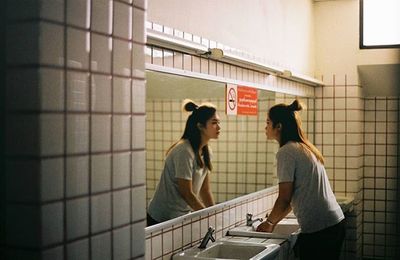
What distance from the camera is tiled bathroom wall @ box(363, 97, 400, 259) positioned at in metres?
6.28

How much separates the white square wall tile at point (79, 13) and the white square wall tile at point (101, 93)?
162 millimetres

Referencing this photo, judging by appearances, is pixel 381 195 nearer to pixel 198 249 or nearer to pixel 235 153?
pixel 235 153

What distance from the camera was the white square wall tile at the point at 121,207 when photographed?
1747mm

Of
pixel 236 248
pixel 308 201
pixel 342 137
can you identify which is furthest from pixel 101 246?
pixel 342 137

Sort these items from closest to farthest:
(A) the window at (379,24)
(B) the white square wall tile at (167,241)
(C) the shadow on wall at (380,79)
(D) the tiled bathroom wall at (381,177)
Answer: (B) the white square wall tile at (167,241) → (A) the window at (379,24) → (C) the shadow on wall at (380,79) → (D) the tiled bathroom wall at (381,177)

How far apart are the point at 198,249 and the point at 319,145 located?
3037 mm

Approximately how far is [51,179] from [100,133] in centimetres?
24

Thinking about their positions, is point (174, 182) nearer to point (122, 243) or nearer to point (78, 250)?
point (122, 243)

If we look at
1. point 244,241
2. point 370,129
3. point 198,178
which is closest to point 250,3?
point 198,178

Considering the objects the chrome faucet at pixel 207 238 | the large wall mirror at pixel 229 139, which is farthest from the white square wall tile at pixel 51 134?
the large wall mirror at pixel 229 139

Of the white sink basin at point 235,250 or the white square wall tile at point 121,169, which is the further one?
the white sink basin at point 235,250

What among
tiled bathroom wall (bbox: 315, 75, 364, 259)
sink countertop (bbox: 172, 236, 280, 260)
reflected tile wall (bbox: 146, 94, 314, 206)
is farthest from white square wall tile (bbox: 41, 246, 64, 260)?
tiled bathroom wall (bbox: 315, 75, 364, 259)

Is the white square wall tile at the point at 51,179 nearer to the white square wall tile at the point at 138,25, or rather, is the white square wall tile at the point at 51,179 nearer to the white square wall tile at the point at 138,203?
the white square wall tile at the point at 138,203

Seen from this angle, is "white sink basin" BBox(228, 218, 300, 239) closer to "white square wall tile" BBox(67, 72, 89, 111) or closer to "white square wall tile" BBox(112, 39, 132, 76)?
"white square wall tile" BBox(112, 39, 132, 76)
